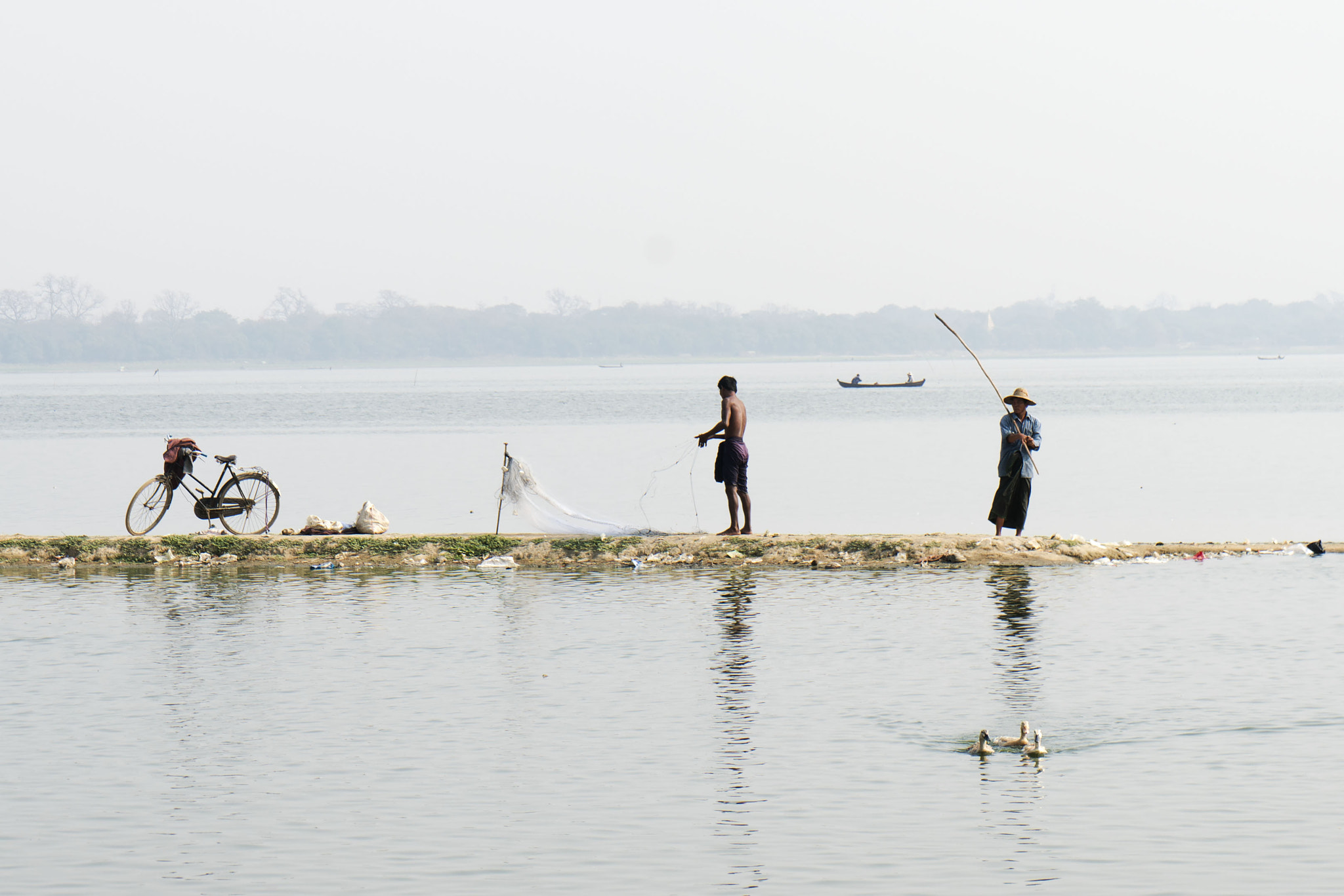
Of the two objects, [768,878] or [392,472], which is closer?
[768,878]

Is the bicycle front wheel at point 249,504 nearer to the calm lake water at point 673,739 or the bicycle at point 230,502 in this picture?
the bicycle at point 230,502

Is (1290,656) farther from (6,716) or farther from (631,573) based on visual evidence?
(6,716)

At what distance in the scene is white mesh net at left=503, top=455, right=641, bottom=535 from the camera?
2056 cm

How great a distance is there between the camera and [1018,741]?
1094cm

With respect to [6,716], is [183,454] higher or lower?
higher

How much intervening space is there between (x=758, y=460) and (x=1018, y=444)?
95.4 feet

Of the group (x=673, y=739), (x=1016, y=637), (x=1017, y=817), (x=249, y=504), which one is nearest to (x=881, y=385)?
(x=249, y=504)

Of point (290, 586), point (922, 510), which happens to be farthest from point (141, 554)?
point (922, 510)

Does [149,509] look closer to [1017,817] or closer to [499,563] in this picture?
[499,563]

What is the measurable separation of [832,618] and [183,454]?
30.5 feet

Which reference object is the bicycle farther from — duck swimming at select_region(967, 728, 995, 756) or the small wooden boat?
the small wooden boat

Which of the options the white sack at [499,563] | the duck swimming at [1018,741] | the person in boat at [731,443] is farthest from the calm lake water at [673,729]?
the person in boat at [731,443]

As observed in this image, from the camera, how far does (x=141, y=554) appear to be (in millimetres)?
20500

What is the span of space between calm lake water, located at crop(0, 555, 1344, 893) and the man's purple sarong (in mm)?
1687
